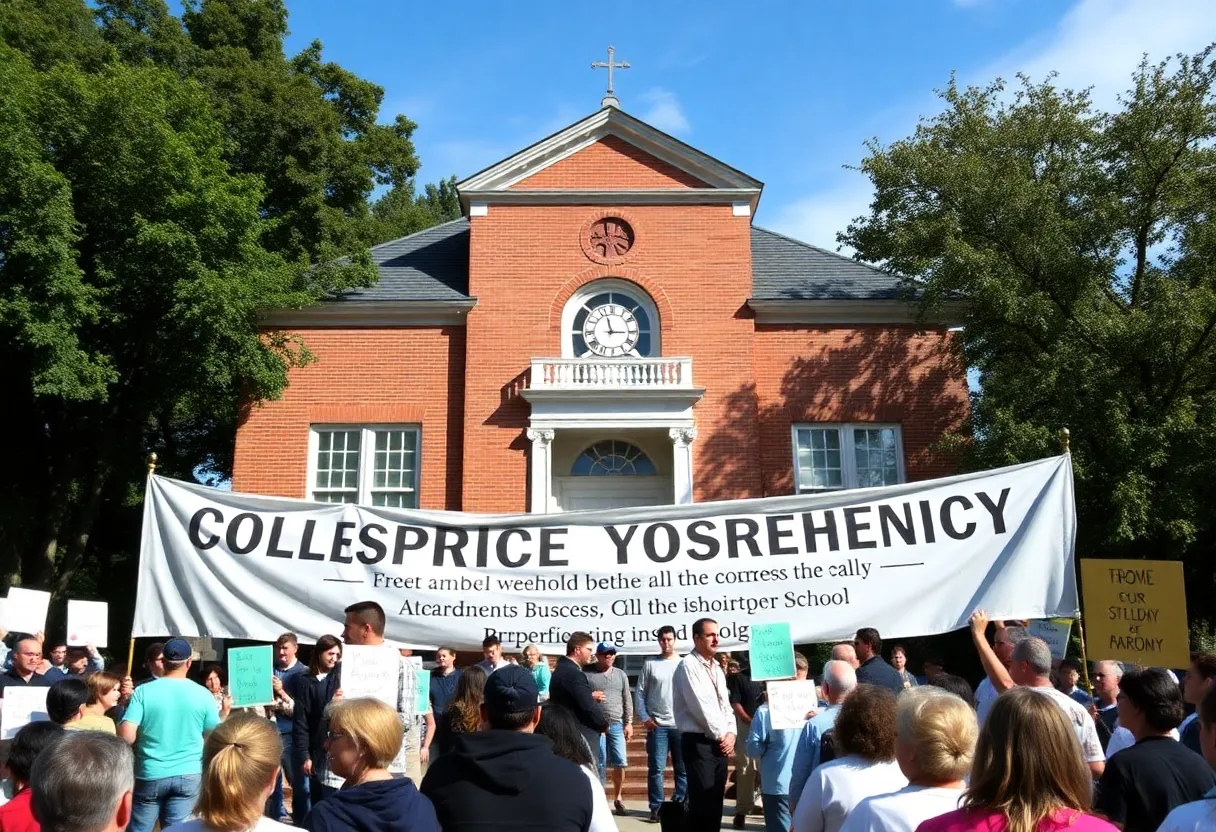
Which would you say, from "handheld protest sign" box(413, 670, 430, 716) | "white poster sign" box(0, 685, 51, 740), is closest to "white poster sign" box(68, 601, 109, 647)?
"white poster sign" box(0, 685, 51, 740)

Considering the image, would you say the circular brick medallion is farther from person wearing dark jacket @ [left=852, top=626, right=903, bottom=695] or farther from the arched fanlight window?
person wearing dark jacket @ [left=852, top=626, right=903, bottom=695]

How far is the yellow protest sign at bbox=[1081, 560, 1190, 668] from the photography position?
780 cm

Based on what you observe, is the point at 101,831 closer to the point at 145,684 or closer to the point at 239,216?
the point at 145,684

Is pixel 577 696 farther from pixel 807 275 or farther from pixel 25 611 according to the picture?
pixel 807 275

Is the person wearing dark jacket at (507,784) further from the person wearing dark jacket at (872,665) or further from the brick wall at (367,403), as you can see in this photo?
the brick wall at (367,403)

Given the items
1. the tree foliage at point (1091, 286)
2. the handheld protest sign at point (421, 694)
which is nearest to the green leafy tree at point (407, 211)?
the tree foliage at point (1091, 286)

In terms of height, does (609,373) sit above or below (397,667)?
above

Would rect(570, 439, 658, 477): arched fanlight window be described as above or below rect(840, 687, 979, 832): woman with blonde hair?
above

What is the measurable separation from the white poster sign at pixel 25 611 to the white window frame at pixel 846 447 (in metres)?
12.4

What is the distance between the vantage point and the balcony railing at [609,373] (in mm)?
18281

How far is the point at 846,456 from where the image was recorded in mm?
18938

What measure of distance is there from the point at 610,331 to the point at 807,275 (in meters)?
4.27

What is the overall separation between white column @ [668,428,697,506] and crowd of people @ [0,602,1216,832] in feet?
32.2

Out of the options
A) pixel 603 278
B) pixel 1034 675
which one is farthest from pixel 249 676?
pixel 603 278
